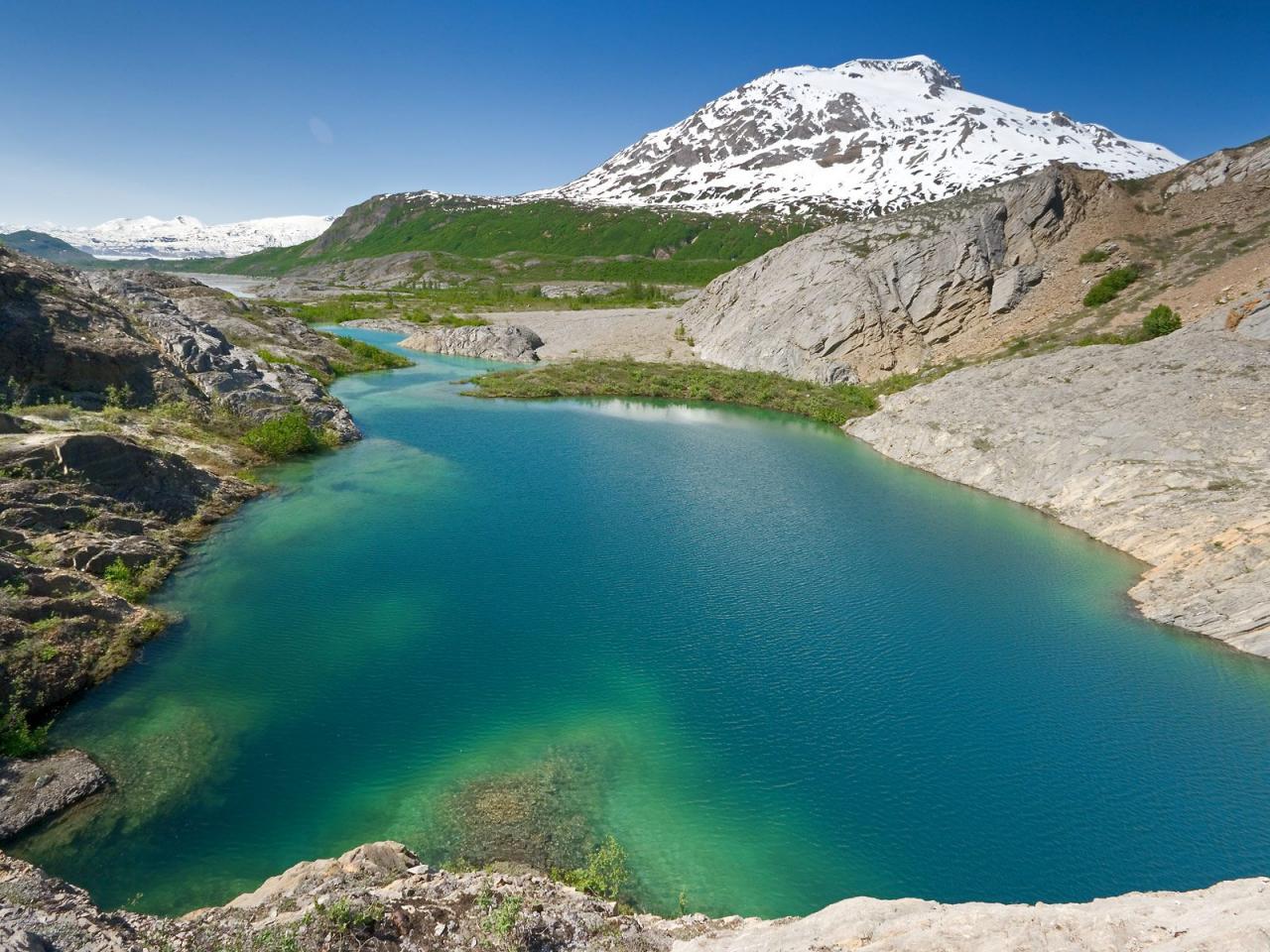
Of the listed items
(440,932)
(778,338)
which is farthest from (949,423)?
(440,932)

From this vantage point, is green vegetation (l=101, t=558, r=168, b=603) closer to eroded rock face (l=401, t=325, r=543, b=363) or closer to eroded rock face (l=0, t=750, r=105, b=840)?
eroded rock face (l=0, t=750, r=105, b=840)

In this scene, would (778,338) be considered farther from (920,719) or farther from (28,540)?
(28,540)

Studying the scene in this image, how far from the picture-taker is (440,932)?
10.4 meters

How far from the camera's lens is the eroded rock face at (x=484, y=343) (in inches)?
3516

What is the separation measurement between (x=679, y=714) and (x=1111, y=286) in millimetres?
56814

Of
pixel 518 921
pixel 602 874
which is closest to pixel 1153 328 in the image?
pixel 602 874

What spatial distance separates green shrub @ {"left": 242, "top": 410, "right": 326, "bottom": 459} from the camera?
40.4 metres

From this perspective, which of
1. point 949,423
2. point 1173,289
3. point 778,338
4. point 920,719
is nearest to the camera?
point 920,719

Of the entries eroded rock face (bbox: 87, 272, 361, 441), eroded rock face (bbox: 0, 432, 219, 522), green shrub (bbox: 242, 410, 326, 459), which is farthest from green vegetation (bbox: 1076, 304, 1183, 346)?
eroded rock face (bbox: 0, 432, 219, 522)

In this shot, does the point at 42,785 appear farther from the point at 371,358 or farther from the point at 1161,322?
the point at 371,358

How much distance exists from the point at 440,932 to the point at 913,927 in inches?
283

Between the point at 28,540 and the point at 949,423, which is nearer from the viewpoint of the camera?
the point at 28,540

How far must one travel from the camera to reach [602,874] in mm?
14000

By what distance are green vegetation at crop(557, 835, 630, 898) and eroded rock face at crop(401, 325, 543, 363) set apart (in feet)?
255
